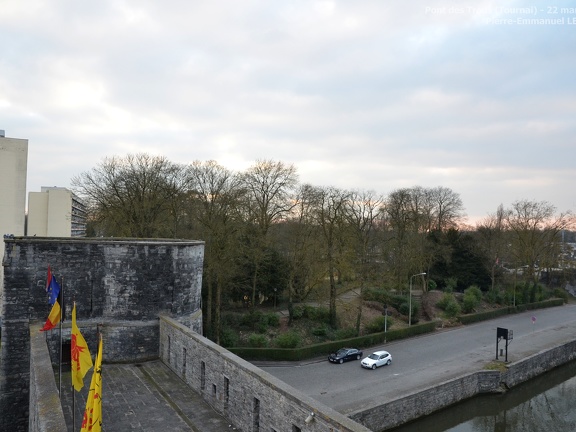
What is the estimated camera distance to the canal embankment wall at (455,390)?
1628cm

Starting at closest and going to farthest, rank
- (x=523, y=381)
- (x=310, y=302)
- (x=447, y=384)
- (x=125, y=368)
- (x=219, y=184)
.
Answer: (x=125, y=368) < (x=447, y=384) < (x=523, y=381) < (x=219, y=184) < (x=310, y=302)

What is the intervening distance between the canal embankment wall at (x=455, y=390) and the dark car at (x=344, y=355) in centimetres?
598

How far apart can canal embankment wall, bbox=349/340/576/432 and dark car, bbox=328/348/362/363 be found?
598 cm

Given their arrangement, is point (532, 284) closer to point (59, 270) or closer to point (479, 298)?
point (479, 298)

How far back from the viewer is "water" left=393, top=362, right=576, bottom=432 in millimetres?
18188

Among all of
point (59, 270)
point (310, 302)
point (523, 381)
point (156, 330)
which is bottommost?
point (523, 381)

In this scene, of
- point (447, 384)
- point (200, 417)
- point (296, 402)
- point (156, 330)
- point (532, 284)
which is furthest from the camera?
point (532, 284)

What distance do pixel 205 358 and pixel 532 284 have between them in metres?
44.0

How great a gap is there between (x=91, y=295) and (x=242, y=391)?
22.4 ft

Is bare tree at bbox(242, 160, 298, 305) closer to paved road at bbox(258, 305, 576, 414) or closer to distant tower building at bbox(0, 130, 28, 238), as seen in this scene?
paved road at bbox(258, 305, 576, 414)

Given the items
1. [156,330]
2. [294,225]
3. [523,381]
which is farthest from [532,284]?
[156,330]

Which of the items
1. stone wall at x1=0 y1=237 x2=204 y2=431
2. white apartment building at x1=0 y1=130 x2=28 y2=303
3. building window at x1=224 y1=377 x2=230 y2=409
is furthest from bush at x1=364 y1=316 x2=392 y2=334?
white apartment building at x1=0 y1=130 x2=28 y2=303

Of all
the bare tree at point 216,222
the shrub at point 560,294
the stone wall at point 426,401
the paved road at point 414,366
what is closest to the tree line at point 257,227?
the bare tree at point 216,222

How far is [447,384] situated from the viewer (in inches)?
757
